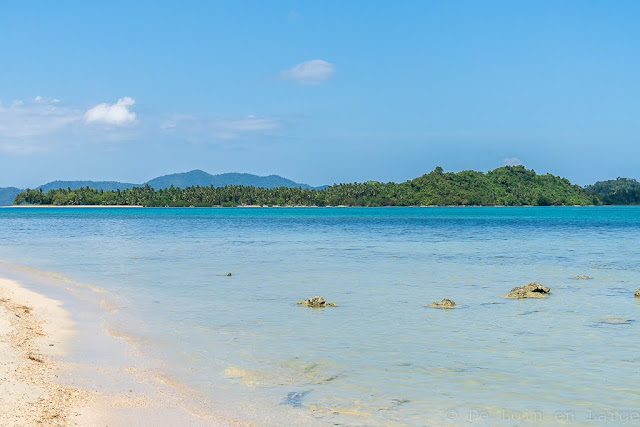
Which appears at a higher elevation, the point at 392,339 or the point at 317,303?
the point at 317,303

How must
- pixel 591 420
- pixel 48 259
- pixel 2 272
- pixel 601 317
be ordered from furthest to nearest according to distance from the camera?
pixel 48 259, pixel 2 272, pixel 601 317, pixel 591 420

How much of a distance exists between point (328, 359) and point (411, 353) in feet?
5.88

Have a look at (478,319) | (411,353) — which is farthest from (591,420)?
(478,319)

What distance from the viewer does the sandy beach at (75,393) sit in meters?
8.61

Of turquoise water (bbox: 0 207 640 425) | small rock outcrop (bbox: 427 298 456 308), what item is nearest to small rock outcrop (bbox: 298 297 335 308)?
turquoise water (bbox: 0 207 640 425)

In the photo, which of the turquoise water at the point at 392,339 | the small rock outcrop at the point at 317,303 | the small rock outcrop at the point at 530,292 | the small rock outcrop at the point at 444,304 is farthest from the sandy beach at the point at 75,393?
the small rock outcrop at the point at 530,292

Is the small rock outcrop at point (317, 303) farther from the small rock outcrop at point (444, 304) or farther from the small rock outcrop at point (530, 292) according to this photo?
the small rock outcrop at point (530, 292)

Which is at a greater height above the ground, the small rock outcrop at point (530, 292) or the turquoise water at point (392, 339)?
the small rock outcrop at point (530, 292)

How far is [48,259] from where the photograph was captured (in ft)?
119

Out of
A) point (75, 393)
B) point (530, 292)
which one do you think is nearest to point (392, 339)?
point (75, 393)

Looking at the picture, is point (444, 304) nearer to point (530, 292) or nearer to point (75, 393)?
point (530, 292)

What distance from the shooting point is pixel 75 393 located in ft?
32.0

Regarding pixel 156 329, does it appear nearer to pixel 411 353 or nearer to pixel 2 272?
pixel 411 353

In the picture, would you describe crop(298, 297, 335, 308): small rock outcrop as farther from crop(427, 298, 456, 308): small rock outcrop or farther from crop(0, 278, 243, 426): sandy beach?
crop(0, 278, 243, 426): sandy beach
